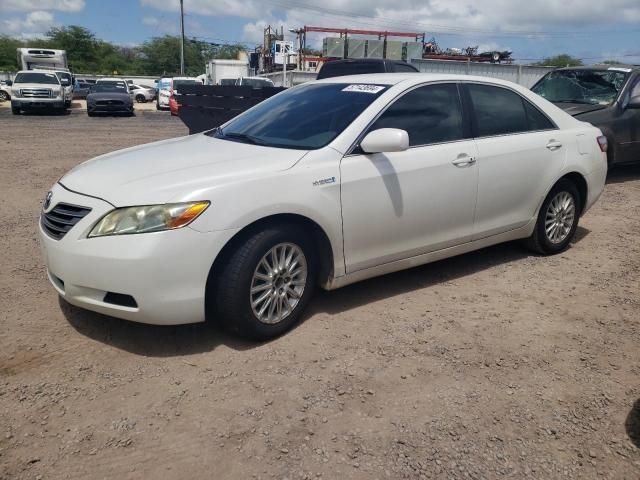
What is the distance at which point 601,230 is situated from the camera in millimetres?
6234

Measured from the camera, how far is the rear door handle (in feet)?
13.7

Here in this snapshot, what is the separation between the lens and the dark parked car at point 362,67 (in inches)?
376

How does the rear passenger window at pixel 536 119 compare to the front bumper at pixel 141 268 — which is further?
the rear passenger window at pixel 536 119

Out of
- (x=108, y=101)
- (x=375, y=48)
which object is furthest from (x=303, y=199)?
A: (x=375, y=48)

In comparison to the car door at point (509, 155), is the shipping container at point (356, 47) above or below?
above

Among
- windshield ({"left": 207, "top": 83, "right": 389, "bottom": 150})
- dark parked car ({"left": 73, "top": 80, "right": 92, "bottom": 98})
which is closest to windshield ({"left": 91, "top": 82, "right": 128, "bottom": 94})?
dark parked car ({"left": 73, "top": 80, "right": 92, "bottom": 98})

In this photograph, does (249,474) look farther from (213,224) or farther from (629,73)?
(629,73)

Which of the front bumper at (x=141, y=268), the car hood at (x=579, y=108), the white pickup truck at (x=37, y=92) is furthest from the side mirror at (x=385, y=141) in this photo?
the white pickup truck at (x=37, y=92)

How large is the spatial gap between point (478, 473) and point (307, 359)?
3.94 ft

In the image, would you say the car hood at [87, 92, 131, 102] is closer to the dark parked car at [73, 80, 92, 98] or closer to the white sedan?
the dark parked car at [73, 80, 92, 98]

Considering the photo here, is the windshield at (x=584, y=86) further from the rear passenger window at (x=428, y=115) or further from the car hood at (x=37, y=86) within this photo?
the car hood at (x=37, y=86)

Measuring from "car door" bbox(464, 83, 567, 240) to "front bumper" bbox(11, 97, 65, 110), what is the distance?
22039 millimetres

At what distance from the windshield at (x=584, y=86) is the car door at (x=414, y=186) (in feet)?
18.1

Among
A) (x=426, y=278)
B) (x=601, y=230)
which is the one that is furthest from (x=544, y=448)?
(x=601, y=230)
